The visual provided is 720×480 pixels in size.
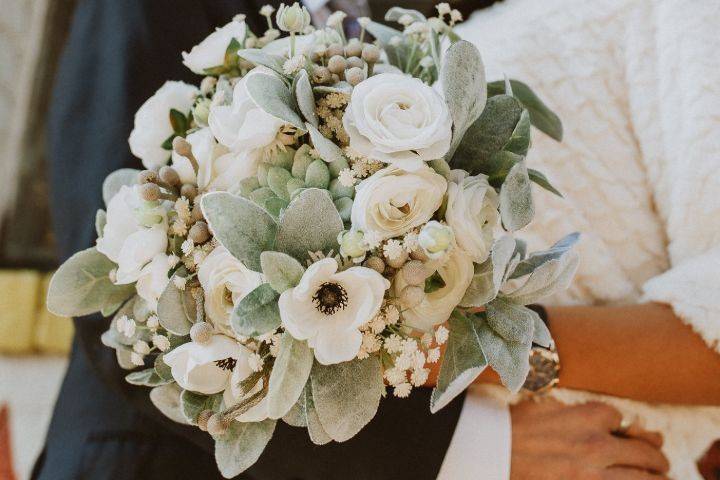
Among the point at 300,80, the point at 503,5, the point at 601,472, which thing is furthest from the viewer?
the point at 503,5

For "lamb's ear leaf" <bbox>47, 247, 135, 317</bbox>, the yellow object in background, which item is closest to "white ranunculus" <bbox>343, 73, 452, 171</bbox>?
"lamb's ear leaf" <bbox>47, 247, 135, 317</bbox>

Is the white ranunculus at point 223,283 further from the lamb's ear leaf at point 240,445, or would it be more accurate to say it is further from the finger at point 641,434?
the finger at point 641,434

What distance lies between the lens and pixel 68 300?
638mm

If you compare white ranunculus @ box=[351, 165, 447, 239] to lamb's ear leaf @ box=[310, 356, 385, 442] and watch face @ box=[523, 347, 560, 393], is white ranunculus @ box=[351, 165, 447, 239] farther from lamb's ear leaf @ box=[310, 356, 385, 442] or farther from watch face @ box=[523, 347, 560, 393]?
watch face @ box=[523, 347, 560, 393]

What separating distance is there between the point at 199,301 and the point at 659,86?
2.65 feet

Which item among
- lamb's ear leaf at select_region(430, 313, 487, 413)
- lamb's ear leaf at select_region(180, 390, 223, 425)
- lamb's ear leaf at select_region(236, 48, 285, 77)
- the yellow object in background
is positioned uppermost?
lamb's ear leaf at select_region(236, 48, 285, 77)

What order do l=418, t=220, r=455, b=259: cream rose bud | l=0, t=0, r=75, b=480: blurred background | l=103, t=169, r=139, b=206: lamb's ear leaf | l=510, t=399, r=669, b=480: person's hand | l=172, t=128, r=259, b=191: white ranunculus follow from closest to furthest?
l=418, t=220, r=455, b=259: cream rose bud, l=172, t=128, r=259, b=191: white ranunculus, l=103, t=169, r=139, b=206: lamb's ear leaf, l=510, t=399, r=669, b=480: person's hand, l=0, t=0, r=75, b=480: blurred background

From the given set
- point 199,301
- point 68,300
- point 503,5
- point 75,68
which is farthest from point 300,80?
point 503,5

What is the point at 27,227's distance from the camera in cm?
191

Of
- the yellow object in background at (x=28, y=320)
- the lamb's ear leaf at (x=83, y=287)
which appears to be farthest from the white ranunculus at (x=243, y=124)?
the yellow object in background at (x=28, y=320)

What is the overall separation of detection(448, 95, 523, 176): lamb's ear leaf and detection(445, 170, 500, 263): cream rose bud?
0.03 metres

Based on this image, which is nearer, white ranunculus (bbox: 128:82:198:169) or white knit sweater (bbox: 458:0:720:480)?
white ranunculus (bbox: 128:82:198:169)

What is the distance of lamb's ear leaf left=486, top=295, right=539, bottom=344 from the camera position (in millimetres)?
554

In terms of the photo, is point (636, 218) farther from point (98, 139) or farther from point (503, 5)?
point (98, 139)
